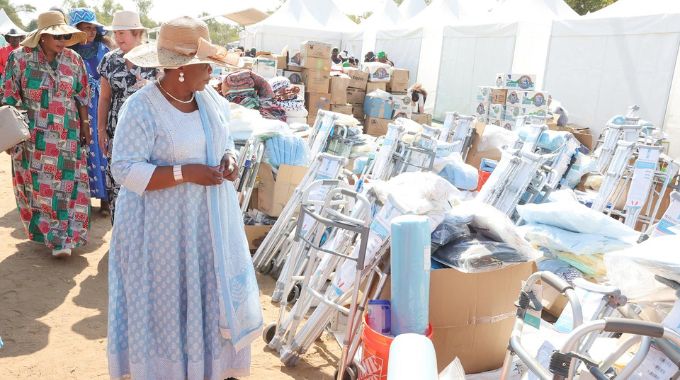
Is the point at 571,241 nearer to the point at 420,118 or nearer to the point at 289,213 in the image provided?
the point at 289,213

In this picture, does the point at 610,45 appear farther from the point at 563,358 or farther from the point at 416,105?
the point at 563,358

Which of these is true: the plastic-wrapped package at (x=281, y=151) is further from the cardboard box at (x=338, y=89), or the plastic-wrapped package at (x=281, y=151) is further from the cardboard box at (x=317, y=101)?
the cardboard box at (x=338, y=89)

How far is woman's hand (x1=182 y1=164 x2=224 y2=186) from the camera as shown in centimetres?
197

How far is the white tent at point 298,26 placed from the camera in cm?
1902

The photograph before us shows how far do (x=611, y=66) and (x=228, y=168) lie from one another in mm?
10277

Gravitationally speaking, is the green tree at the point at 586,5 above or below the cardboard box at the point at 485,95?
above

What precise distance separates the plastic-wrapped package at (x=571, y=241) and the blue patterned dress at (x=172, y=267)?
2263mm

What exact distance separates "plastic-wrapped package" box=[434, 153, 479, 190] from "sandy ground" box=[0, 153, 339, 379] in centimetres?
196

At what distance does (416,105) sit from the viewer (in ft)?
35.9

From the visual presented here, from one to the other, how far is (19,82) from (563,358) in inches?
152

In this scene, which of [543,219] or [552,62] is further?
[552,62]

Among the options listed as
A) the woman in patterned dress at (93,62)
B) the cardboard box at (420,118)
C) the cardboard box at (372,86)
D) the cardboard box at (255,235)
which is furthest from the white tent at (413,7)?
the cardboard box at (255,235)

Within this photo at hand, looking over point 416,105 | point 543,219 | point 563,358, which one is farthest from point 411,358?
point 416,105

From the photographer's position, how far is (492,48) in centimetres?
1323
